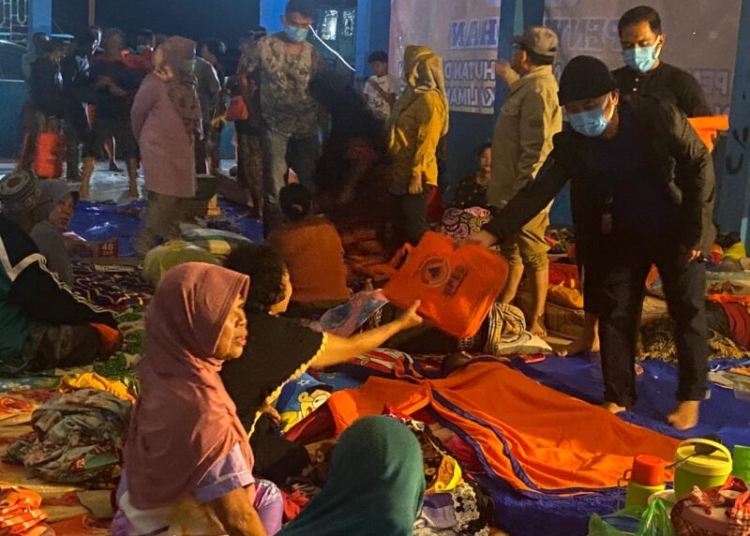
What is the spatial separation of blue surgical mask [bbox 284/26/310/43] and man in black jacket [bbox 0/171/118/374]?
2676mm

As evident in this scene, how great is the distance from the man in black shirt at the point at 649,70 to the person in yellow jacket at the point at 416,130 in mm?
1848

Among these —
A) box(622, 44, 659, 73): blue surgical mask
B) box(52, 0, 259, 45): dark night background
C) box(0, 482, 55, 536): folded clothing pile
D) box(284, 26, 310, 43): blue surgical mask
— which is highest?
box(52, 0, 259, 45): dark night background

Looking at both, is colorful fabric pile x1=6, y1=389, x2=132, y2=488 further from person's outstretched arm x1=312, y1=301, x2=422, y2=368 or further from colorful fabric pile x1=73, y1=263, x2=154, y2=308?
colorful fabric pile x1=73, y1=263, x2=154, y2=308

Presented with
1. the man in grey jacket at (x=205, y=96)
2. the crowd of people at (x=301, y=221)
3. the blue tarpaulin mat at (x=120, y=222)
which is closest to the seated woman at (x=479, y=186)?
the crowd of people at (x=301, y=221)

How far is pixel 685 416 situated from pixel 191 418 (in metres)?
2.73

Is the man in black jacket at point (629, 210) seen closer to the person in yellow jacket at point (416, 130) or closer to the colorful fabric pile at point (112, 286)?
the person in yellow jacket at point (416, 130)

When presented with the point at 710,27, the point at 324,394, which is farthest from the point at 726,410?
the point at 710,27

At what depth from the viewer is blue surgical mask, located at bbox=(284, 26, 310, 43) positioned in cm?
697

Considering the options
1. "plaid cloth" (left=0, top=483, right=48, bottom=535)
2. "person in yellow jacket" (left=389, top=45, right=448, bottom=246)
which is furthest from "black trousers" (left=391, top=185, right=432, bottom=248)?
"plaid cloth" (left=0, top=483, right=48, bottom=535)

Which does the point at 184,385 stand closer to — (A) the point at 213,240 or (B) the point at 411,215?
(A) the point at 213,240

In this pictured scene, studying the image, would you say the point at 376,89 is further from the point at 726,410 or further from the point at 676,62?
the point at 726,410

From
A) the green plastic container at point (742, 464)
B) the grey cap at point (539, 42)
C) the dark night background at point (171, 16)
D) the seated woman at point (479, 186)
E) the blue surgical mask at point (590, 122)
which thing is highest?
the dark night background at point (171, 16)

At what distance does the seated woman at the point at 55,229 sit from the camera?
505 centimetres

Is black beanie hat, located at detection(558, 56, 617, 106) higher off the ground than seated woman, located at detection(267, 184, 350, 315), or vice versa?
black beanie hat, located at detection(558, 56, 617, 106)
